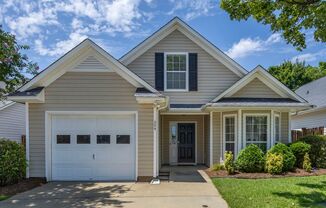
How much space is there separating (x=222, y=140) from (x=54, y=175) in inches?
304

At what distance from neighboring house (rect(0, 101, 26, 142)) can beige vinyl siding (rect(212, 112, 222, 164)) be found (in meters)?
13.0

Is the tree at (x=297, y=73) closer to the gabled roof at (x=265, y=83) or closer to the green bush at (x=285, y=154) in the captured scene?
the gabled roof at (x=265, y=83)

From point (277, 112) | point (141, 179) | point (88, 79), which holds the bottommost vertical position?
point (141, 179)

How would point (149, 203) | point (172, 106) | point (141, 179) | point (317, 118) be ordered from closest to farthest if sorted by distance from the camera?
point (149, 203), point (141, 179), point (172, 106), point (317, 118)

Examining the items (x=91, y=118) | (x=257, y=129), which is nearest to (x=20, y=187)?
(x=91, y=118)

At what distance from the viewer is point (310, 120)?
74.8 ft

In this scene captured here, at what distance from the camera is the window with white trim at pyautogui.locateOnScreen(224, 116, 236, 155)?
14.6 meters

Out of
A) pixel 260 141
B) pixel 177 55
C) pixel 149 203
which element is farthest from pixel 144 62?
pixel 149 203

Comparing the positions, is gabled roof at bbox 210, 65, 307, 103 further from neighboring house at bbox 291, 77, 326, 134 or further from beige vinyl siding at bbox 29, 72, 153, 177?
neighboring house at bbox 291, 77, 326, 134

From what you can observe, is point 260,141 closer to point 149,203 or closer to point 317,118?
point 149,203

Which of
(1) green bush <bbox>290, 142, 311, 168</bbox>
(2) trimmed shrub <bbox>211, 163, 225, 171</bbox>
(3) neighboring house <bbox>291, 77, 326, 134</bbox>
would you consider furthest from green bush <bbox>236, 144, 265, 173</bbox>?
(3) neighboring house <bbox>291, 77, 326, 134</bbox>

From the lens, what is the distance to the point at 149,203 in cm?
824

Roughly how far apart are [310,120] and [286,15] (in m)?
15.3

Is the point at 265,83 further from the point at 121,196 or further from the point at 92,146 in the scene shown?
the point at 121,196
